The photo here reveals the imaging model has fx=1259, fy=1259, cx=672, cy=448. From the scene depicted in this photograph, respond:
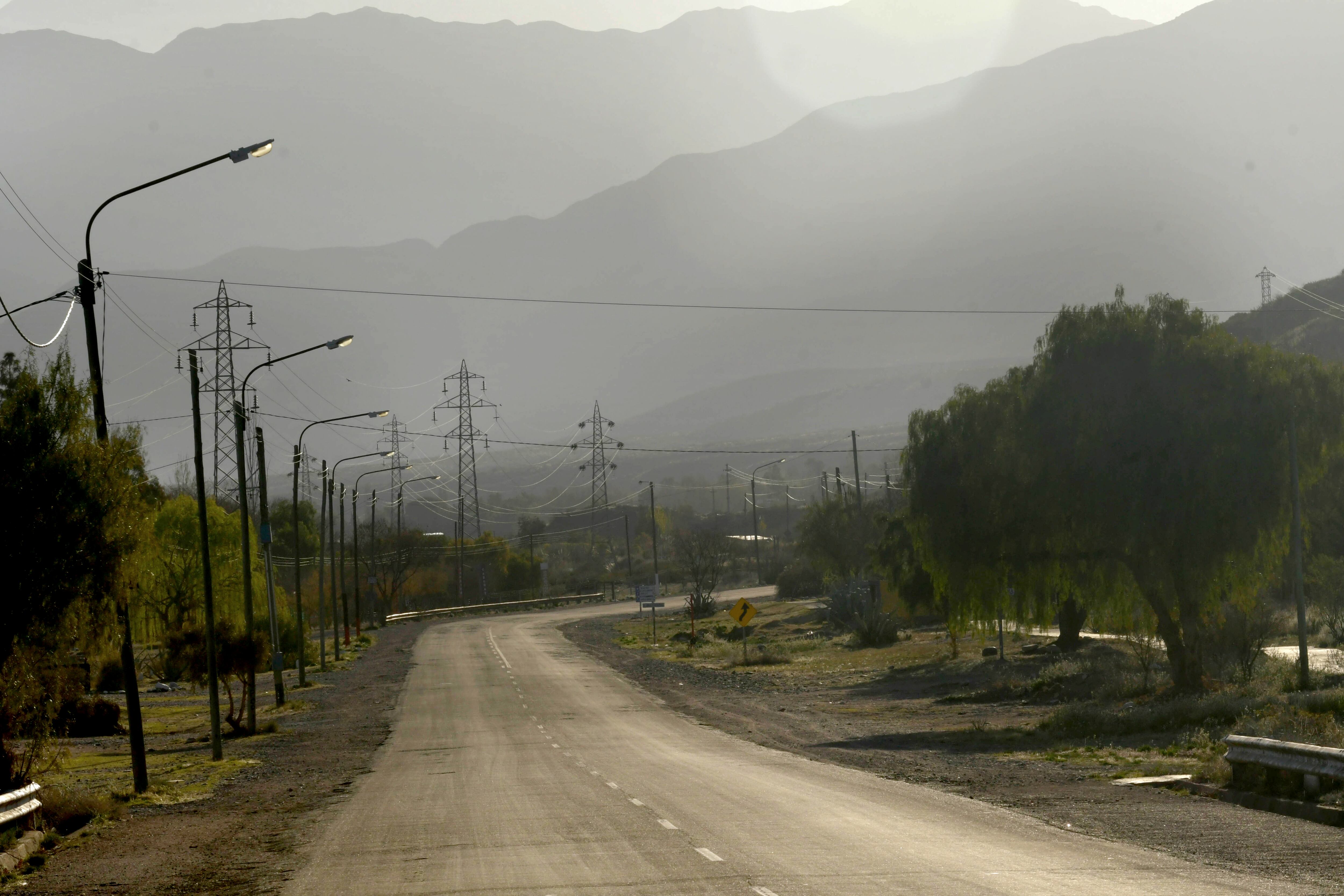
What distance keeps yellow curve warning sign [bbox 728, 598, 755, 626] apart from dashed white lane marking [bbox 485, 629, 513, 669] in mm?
11554

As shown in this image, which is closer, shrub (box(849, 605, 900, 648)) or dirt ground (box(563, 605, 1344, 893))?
dirt ground (box(563, 605, 1344, 893))

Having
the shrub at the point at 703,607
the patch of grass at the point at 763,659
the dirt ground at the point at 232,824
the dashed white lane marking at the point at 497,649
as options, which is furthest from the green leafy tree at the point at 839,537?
the dirt ground at the point at 232,824

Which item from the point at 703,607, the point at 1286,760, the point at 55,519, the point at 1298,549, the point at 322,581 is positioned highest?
the point at 55,519

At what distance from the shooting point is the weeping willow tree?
2678 cm

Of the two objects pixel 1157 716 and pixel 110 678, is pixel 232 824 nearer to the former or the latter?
pixel 1157 716

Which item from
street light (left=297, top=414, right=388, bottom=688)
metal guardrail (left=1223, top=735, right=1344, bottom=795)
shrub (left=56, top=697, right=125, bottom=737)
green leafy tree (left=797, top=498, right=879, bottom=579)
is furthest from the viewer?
green leafy tree (left=797, top=498, right=879, bottom=579)

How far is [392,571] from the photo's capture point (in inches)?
4685

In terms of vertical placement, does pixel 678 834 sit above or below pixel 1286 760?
below

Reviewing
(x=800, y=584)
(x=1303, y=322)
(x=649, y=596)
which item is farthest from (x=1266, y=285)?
(x=649, y=596)

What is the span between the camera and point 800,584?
10050cm

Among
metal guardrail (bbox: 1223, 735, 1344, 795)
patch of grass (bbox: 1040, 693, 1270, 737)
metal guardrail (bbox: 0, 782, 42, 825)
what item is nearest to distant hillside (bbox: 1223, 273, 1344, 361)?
patch of grass (bbox: 1040, 693, 1270, 737)

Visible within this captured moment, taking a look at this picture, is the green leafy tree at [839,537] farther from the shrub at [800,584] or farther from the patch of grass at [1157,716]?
the patch of grass at [1157,716]

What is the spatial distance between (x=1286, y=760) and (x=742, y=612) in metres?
31.6

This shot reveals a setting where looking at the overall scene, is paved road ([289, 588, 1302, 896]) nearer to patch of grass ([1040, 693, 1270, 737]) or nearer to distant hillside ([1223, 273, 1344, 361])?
patch of grass ([1040, 693, 1270, 737])
